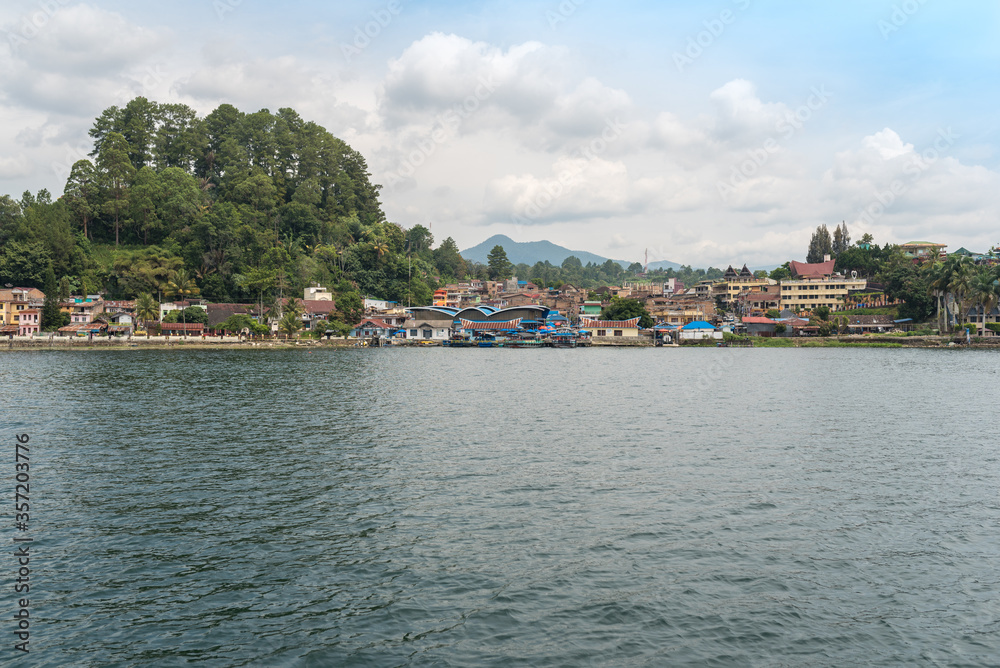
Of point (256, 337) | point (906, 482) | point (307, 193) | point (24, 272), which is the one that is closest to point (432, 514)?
point (906, 482)

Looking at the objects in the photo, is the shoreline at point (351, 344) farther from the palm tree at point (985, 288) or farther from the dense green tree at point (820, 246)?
the dense green tree at point (820, 246)

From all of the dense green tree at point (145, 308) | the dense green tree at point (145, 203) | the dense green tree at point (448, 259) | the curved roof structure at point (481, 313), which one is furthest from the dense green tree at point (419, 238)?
the dense green tree at point (145, 308)

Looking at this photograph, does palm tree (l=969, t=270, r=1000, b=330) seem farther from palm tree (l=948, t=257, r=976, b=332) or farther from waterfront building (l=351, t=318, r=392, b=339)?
waterfront building (l=351, t=318, r=392, b=339)

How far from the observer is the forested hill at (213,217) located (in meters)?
84.6

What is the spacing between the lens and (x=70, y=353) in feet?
210

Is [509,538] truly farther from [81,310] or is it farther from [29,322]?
[81,310]

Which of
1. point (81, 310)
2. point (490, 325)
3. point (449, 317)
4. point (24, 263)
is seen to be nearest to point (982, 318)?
point (490, 325)

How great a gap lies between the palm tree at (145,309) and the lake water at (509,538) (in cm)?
5465

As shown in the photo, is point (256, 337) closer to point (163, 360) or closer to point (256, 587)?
point (163, 360)

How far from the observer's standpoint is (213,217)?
3627 inches

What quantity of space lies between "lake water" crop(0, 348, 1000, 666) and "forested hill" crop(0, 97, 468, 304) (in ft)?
226

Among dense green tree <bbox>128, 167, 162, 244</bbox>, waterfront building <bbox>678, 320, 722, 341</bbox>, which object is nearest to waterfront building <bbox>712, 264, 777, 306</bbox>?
waterfront building <bbox>678, 320, 722, 341</bbox>

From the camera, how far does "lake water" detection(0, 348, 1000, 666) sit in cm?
845

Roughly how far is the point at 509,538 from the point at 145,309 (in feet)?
261
